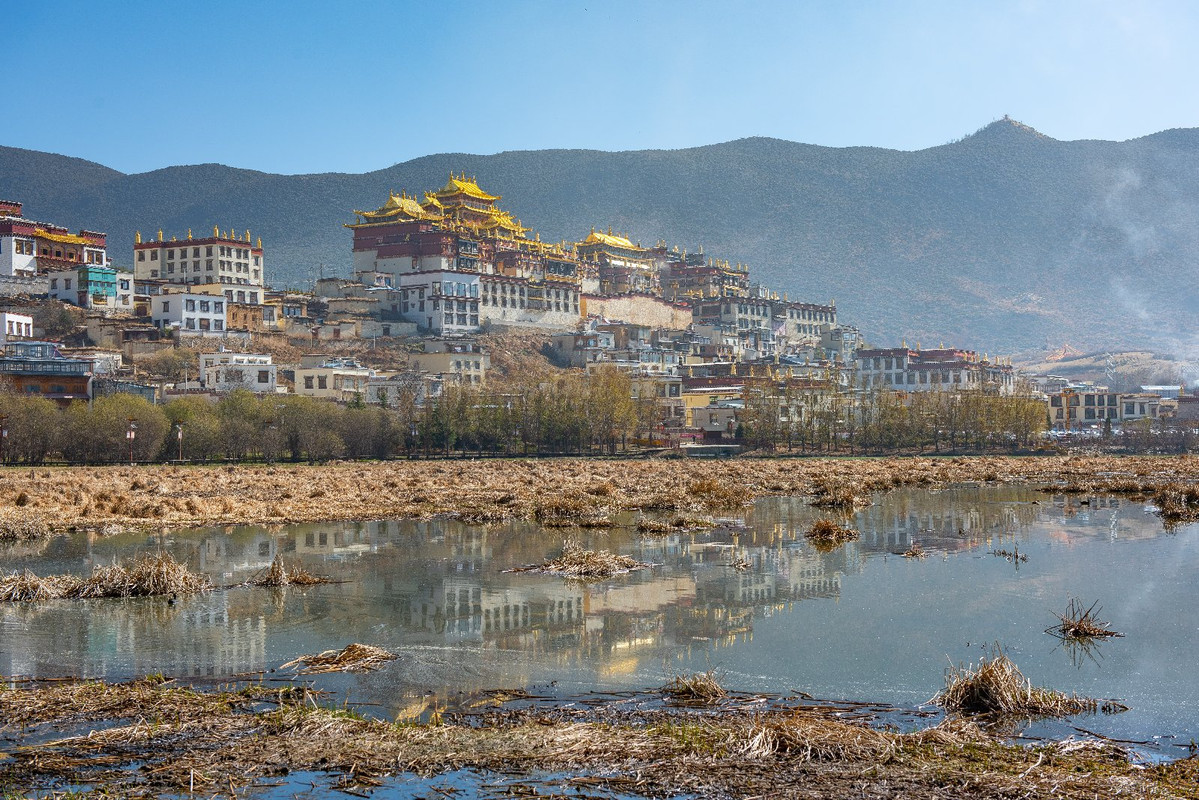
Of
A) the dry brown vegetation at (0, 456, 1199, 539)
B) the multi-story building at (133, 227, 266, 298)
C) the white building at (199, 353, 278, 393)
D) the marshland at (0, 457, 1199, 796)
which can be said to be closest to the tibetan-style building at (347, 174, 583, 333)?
the multi-story building at (133, 227, 266, 298)

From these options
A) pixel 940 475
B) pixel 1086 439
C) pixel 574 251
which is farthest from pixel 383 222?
pixel 940 475

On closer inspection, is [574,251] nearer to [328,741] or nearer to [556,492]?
[556,492]

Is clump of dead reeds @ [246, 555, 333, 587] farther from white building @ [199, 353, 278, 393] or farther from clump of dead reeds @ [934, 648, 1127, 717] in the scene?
white building @ [199, 353, 278, 393]

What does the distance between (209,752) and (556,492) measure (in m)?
27.1

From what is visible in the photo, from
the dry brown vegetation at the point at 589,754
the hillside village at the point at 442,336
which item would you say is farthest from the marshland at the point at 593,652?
the hillside village at the point at 442,336

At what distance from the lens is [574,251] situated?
12419 centimetres

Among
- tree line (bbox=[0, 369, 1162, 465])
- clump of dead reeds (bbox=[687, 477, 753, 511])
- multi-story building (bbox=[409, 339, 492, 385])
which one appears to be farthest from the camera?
multi-story building (bbox=[409, 339, 492, 385])

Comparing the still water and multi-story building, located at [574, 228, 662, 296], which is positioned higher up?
multi-story building, located at [574, 228, 662, 296]

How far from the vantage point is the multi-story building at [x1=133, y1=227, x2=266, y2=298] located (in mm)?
98250

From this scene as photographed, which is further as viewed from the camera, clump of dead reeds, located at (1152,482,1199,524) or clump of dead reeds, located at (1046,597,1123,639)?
clump of dead reeds, located at (1152,482,1199,524)

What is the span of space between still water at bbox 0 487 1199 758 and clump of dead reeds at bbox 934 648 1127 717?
0.89ft

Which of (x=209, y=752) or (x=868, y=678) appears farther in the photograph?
(x=868, y=678)

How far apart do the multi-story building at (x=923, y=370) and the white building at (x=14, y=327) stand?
6566 cm

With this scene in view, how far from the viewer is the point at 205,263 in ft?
325
